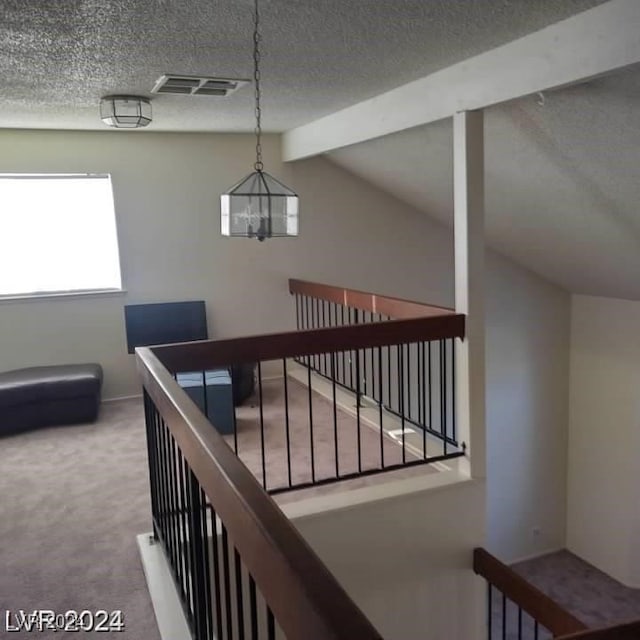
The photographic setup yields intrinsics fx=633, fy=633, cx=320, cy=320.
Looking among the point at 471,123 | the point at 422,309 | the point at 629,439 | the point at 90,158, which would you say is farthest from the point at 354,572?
the point at 90,158

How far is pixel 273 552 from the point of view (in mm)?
1058

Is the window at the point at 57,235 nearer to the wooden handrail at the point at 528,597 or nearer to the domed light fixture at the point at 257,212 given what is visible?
the domed light fixture at the point at 257,212

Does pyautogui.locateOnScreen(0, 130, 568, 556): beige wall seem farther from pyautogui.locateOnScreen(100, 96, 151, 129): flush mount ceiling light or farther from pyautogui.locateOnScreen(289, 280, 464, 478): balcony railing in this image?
pyautogui.locateOnScreen(100, 96, 151, 129): flush mount ceiling light

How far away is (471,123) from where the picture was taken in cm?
351

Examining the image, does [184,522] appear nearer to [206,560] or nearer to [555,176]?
[206,560]

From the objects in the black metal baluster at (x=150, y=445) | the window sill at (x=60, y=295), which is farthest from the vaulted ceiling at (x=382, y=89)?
the black metal baluster at (x=150, y=445)

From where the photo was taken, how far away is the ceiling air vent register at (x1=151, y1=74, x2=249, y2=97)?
3592 mm

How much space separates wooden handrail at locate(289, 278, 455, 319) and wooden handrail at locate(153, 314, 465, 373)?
16 centimetres

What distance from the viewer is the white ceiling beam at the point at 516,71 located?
8.35 ft

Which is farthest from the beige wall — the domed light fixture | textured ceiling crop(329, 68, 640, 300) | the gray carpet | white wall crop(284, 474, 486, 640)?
white wall crop(284, 474, 486, 640)

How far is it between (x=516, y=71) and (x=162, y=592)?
9.48ft

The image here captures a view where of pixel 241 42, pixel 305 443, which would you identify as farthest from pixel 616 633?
pixel 305 443

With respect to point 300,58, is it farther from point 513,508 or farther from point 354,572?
point 513,508

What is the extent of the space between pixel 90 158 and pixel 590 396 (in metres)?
5.33
